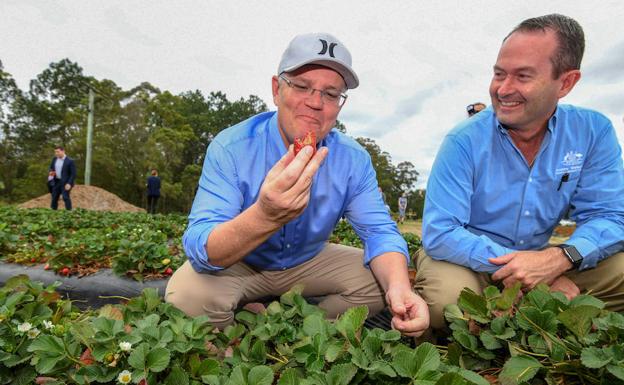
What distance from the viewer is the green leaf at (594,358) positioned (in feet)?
4.03

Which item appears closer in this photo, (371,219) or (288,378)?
(288,378)

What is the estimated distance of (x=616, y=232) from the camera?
2287 millimetres

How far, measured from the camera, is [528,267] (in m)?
2.00

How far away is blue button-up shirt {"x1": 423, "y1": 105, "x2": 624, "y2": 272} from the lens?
7.25 ft

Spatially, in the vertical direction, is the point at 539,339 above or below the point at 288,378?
above

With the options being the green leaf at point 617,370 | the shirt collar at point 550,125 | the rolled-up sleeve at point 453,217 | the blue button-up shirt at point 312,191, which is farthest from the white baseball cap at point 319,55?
the green leaf at point 617,370

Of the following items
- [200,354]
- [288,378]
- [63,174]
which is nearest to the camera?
[288,378]

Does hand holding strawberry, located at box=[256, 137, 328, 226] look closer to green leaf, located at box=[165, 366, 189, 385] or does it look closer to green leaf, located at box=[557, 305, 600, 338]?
green leaf, located at box=[165, 366, 189, 385]

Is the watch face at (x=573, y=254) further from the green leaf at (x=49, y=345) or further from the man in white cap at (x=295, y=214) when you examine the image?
the green leaf at (x=49, y=345)

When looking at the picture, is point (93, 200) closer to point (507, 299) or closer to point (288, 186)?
point (288, 186)

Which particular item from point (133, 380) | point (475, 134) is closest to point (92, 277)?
point (133, 380)

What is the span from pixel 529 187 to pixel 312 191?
44.0 inches

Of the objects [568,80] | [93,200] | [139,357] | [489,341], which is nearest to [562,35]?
[568,80]

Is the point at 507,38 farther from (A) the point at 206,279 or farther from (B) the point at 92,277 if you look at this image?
(B) the point at 92,277
